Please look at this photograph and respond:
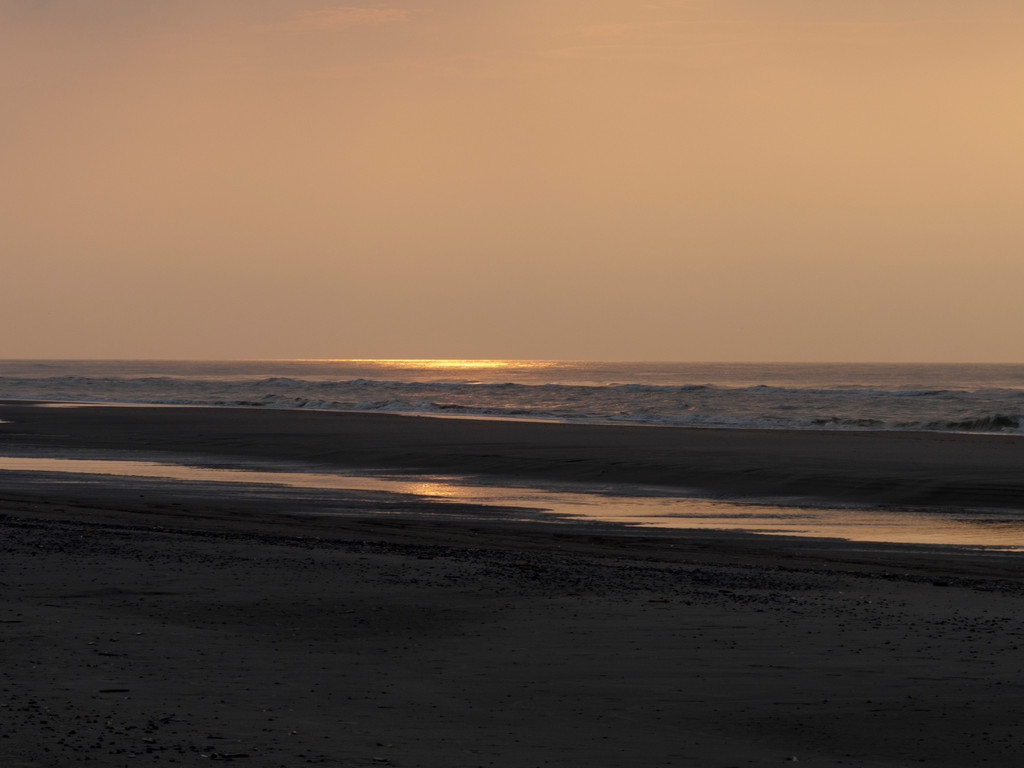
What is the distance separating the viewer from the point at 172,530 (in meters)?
13.2

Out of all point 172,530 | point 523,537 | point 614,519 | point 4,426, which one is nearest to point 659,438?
point 614,519

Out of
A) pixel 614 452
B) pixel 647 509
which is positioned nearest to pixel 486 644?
pixel 647 509

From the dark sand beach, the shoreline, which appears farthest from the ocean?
the dark sand beach

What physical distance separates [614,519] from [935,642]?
919 centimetres

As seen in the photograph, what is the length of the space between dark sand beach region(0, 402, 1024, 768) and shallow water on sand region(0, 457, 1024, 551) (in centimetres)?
117

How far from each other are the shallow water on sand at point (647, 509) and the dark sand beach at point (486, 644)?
46.3 inches

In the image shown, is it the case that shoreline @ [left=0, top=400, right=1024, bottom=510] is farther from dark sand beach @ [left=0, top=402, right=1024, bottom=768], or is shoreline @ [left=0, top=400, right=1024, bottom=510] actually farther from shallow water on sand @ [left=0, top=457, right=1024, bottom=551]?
dark sand beach @ [left=0, top=402, right=1024, bottom=768]

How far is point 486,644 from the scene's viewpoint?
7430 mm

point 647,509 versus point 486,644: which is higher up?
point 486,644

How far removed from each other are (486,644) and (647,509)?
1101cm

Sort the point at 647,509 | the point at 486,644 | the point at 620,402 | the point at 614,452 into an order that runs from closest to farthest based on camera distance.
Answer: the point at 486,644 < the point at 647,509 < the point at 614,452 < the point at 620,402

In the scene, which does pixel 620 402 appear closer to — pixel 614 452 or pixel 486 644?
pixel 614 452

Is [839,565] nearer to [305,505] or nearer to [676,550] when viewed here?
[676,550]

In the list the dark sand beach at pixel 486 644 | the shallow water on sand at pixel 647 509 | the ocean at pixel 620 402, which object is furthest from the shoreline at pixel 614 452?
the ocean at pixel 620 402
